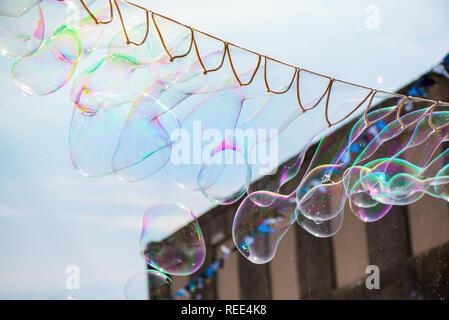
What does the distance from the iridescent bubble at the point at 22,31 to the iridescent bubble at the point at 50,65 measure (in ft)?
0.55

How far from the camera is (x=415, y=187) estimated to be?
178 inches

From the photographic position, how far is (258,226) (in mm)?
4121

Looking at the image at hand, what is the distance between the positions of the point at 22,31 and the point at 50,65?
286 mm

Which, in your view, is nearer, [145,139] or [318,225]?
[145,139]

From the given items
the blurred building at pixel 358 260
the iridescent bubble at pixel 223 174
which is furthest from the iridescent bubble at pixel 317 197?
the iridescent bubble at pixel 223 174

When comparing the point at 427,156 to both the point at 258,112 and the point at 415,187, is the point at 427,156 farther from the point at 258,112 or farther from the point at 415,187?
the point at 258,112

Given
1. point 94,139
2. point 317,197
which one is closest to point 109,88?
point 94,139

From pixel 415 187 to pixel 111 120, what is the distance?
6.48 ft

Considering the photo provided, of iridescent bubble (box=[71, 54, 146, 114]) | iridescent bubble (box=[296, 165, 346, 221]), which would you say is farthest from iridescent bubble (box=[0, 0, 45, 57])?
iridescent bubble (box=[296, 165, 346, 221])

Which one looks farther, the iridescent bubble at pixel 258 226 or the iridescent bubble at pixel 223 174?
the iridescent bubble at pixel 258 226

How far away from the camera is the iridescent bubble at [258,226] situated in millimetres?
4066

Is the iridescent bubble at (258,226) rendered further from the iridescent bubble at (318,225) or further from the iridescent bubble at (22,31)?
the iridescent bubble at (22,31)

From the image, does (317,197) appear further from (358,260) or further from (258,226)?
(358,260)

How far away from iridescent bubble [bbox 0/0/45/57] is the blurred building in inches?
75.0
